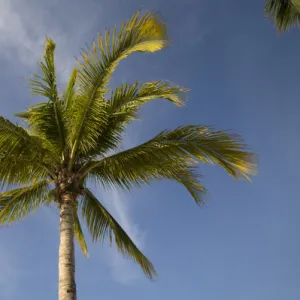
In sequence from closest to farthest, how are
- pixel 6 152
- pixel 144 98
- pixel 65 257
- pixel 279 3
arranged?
1. pixel 279 3
2. pixel 65 257
3. pixel 6 152
4. pixel 144 98

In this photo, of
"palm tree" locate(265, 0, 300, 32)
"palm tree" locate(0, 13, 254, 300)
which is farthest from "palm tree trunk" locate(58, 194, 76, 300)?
"palm tree" locate(265, 0, 300, 32)

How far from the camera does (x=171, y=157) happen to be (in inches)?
419

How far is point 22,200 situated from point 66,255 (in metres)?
2.57

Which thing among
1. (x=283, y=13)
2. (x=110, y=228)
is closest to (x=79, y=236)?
(x=110, y=228)

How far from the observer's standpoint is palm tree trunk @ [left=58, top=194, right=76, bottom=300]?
8.87 metres

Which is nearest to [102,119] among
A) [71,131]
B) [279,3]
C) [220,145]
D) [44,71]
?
[71,131]

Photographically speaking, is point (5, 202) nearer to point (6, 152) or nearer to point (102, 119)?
point (6, 152)

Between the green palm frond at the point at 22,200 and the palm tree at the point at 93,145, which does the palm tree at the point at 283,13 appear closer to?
the palm tree at the point at 93,145

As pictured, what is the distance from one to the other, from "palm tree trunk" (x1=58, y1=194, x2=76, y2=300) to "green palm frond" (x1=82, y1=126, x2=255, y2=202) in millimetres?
1040

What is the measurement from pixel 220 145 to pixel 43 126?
415 centimetres

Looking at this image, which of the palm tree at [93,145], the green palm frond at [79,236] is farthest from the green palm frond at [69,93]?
the green palm frond at [79,236]

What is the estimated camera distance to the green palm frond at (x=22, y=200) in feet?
36.3

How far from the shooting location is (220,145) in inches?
400

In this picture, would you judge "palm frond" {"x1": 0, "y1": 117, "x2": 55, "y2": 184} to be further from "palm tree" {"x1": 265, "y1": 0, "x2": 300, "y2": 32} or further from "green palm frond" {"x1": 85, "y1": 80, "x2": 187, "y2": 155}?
"palm tree" {"x1": 265, "y1": 0, "x2": 300, "y2": 32}
